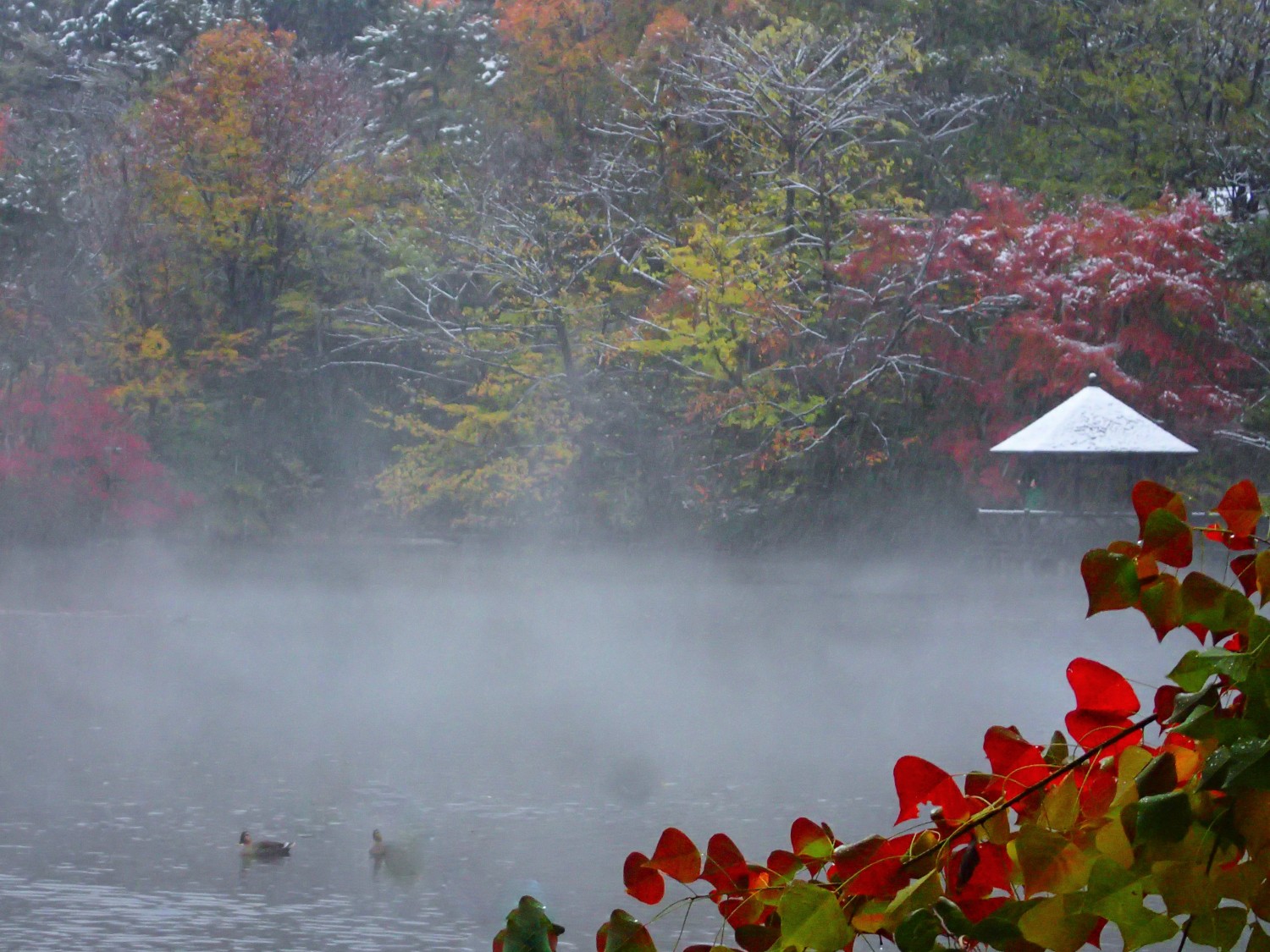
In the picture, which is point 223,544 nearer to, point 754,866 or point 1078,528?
point 1078,528

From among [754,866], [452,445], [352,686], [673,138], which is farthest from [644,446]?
[754,866]

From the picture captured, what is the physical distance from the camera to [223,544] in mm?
23641

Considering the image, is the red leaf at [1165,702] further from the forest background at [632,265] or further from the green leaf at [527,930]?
the forest background at [632,265]

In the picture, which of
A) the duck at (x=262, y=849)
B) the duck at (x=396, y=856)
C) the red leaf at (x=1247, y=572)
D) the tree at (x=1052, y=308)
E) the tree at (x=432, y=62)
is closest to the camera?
the red leaf at (x=1247, y=572)

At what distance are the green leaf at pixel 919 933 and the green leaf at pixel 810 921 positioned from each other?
3cm

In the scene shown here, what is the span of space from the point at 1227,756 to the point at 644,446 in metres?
22.4

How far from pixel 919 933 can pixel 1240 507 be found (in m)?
0.37

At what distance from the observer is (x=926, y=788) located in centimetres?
108

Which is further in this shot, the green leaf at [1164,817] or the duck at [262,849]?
the duck at [262,849]

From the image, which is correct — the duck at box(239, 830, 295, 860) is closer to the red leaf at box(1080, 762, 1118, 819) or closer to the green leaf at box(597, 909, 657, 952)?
the green leaf at box(597, 909, 657, 952)

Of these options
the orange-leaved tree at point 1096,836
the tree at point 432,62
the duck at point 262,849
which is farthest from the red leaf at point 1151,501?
the tree at point 432,62

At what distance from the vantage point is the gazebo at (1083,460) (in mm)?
16938

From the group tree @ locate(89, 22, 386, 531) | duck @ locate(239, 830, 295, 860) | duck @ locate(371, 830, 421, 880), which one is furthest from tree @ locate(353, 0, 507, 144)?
duck @ locate(239, 830, 295, 860)

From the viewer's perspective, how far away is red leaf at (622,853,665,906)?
44.6 inches
